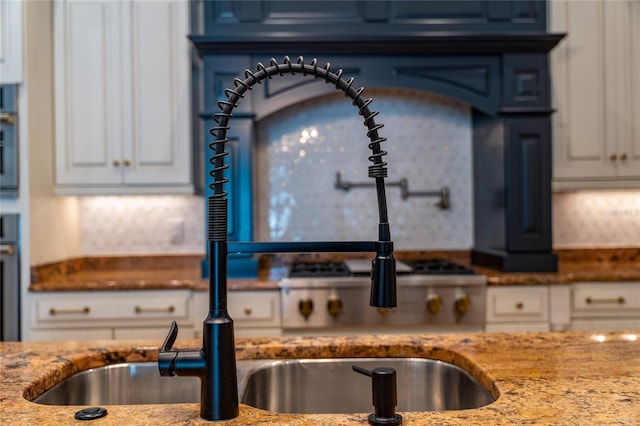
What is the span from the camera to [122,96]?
2.82 meters

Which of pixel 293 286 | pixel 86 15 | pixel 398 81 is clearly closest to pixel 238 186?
pixel 293 286

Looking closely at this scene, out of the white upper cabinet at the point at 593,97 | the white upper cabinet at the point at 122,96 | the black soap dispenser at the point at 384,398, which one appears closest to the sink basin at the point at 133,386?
the black soap dispenser at the point at 384,398

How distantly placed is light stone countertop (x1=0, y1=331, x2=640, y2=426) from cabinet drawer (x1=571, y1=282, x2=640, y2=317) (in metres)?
1.36

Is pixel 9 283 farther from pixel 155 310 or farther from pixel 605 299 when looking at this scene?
pixel 605 299

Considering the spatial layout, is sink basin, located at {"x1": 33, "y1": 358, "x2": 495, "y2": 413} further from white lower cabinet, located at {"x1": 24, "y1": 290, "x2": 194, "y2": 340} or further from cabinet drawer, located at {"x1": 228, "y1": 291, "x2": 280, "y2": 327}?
white lower cabinet, located at {"x1": 24, "y1": 290, "x2": 194, "y2": 340}

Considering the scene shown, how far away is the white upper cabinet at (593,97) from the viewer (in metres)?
2.88

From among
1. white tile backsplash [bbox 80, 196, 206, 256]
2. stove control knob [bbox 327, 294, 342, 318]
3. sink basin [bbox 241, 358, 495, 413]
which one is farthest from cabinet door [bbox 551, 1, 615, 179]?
white tile backsplash [bbox 80, 196, 206, 256]

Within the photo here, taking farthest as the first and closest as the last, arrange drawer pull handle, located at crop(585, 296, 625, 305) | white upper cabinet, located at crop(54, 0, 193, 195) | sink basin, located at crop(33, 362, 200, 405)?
white upper cabinet, located at crop(54, 0, 193, 195) → drawer pull handle, located at crop(585, 296, 625, 305) → sink basin, located at crop(33, 362, 200, 405)

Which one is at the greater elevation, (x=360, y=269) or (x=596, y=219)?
(x=596, y=219)

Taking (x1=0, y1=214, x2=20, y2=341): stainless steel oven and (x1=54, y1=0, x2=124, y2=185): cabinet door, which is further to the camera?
Result: (x1=54, y1=0, x2=124, y2=185): cabinet door

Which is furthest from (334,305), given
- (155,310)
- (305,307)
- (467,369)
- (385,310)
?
(467,369)

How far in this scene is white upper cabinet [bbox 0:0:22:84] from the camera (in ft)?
8.44

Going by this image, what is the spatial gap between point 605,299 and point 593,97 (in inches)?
44.0

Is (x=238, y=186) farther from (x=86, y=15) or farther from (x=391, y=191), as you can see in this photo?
(x=86, y=15)
